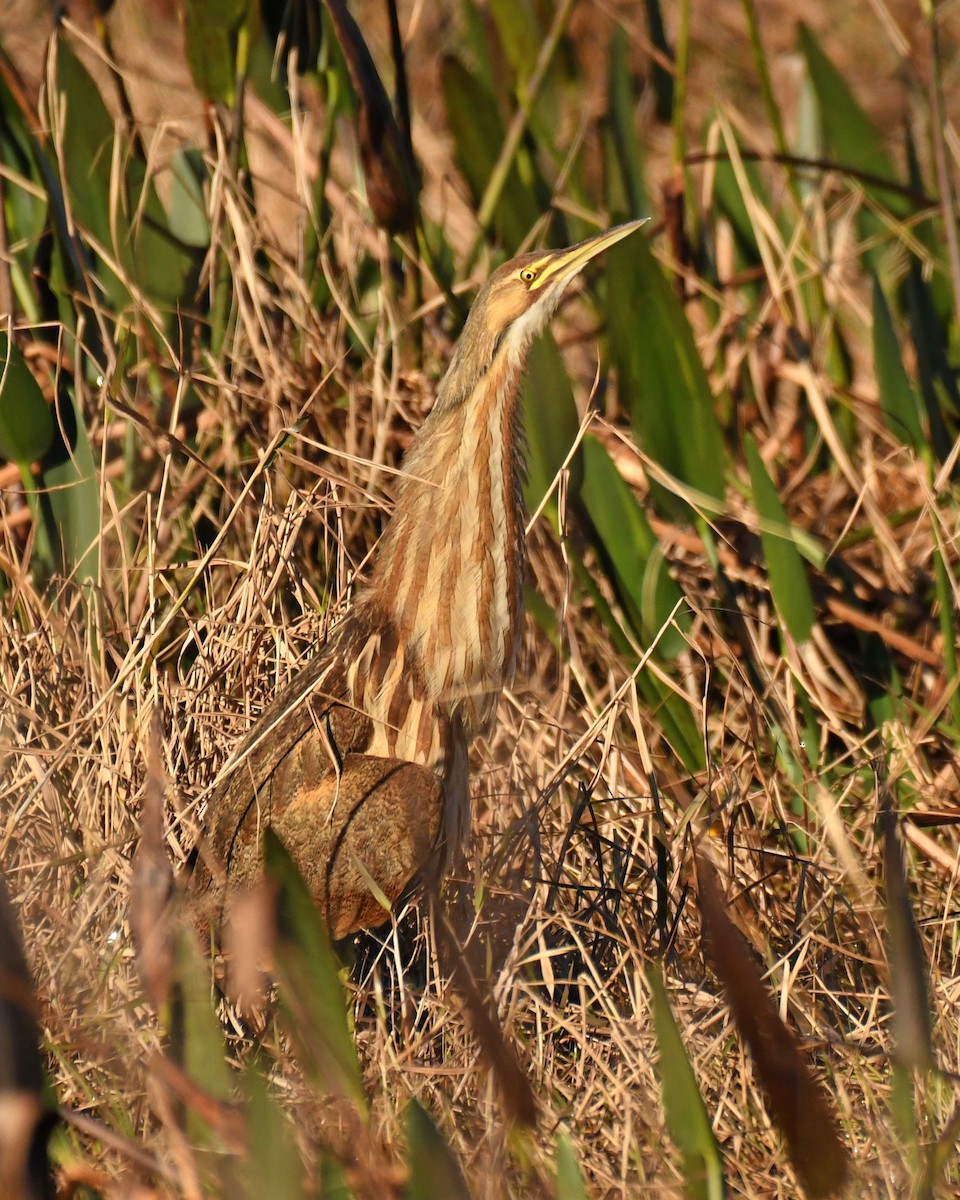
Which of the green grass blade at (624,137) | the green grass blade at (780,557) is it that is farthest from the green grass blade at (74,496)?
the green grass blade at (624,137)

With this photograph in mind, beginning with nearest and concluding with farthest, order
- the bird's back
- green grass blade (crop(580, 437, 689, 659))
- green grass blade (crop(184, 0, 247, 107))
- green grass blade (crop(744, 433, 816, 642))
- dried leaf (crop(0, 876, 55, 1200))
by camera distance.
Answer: dried leaf (crop(0, 876, 55, 1200)) < the bird's back < green grass blade (crop(744, 433, 816, 642)) < green grass blade (crop(580, 437, 689, 659)) < green grass blade (crop(184, 0, 247, 107))

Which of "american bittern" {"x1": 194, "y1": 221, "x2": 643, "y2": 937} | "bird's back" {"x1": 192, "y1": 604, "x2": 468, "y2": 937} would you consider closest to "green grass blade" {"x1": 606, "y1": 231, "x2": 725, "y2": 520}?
"american bittern" {"x1": 194, "y1": 221, "x2": 643, "y2": 937}

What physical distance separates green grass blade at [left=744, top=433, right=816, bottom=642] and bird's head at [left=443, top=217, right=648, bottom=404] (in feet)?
1.31

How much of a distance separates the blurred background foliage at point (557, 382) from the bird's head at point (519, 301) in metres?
0.13

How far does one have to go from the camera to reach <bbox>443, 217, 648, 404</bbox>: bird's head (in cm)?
200

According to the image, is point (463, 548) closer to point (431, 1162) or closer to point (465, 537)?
point (465, 537)

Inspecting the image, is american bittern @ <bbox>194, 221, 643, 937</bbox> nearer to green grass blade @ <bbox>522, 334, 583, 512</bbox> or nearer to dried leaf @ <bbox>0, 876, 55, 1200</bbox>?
green grass blade @ <bbox>522, 334, 583, 512</bbox>

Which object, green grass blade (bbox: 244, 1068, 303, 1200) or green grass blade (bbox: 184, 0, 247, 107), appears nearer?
green grass blade (bbox: 244, 1068, 303, 1200)

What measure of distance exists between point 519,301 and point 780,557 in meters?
0.59

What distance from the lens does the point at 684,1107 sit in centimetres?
124

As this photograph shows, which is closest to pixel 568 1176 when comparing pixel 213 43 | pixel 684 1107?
pixel 684 1107

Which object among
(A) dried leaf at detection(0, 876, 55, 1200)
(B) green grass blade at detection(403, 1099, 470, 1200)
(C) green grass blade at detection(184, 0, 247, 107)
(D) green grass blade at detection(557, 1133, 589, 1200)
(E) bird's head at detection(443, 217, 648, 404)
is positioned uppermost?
(C) green grass blade at detection(184, 0, 247, 107)

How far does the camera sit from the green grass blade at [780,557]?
90.3 inches

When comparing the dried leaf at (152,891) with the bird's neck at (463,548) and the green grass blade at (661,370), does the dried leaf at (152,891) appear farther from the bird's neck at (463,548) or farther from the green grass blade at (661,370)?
the green grass blade at (661,370)
